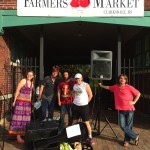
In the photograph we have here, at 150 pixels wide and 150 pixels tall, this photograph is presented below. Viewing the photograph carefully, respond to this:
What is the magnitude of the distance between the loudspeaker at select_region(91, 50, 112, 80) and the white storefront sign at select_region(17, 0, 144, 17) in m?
1.81

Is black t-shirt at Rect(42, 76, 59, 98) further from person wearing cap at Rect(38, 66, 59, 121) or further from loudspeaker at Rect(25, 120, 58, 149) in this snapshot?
loudspeaker at Rect(25, 120, 58, 149)

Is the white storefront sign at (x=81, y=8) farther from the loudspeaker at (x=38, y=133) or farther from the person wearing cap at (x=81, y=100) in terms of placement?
the loudspeaker at (x=38, y=133)

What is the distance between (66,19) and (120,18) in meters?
1.62

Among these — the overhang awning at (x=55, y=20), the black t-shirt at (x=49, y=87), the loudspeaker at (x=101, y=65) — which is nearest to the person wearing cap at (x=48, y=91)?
the black t-shirt at (x=49, y=87)

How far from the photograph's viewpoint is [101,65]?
8.68 meters

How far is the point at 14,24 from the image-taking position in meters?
9.95

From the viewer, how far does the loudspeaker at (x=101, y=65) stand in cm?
863

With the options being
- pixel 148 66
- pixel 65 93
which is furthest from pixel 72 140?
pixel 148 66

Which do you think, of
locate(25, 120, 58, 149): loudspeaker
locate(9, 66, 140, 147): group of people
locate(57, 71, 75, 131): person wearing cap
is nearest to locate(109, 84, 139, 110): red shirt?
locate(9, 66, 140, 147): group of people

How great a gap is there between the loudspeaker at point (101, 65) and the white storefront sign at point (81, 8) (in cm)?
181

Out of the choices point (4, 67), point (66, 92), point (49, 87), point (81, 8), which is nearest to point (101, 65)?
point (66, 92)

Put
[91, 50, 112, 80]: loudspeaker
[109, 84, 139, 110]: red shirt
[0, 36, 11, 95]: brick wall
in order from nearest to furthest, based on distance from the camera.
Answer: [109, 84, 139, 110]: red shirt
[91, 50, 112, 80]: loudspeaker
[0, 36, 11, 95]: brick wall

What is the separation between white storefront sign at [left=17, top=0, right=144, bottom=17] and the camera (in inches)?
391

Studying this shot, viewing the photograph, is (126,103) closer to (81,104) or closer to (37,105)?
(81,104)
